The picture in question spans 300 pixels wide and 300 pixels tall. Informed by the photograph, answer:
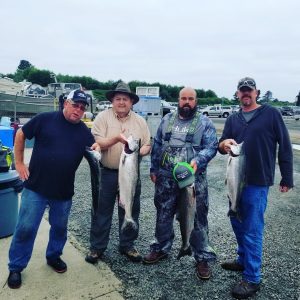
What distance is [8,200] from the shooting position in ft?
15.5

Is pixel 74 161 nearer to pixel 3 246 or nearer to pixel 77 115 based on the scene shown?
pixel 77 115

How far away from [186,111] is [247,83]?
29.5 inches

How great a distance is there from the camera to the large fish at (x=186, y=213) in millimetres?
3699

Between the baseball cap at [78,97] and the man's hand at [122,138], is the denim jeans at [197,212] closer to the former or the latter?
the man's hand at [122,138]

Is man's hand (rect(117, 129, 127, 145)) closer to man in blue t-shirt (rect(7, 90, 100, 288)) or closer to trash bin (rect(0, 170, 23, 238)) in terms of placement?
man in blue t-shirt (rect(7, 90, 100, 288))

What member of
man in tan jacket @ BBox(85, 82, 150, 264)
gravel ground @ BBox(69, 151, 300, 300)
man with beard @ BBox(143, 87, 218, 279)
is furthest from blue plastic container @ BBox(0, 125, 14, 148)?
man with beard @ BBox(143, 87, 218, 279)

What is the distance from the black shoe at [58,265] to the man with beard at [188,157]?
1028 mm

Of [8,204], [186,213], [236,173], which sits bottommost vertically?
[8,204]

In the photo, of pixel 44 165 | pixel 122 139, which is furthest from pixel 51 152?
pixel 122 139

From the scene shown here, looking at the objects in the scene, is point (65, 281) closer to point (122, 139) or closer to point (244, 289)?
point (122, 139)

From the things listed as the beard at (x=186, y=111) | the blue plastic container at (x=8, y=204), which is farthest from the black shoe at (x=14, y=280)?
the beard at (x=186, y=111)

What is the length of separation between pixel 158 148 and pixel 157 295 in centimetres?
168

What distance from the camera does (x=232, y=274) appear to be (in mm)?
4121

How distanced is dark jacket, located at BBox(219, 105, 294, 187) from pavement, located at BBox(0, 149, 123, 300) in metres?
1.94
